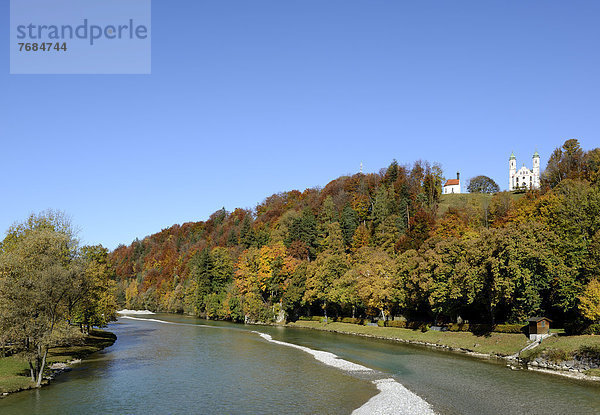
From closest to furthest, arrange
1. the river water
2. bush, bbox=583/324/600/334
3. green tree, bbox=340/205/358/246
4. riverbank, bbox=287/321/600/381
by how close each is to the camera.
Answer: the river water < riverbank, bbox=287/321/600/381 < bush, bbox=583/324/600/334 < green tree, bbox=340/205/358/246

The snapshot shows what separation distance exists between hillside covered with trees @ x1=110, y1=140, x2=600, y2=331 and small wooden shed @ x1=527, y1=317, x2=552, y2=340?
3.80 metres

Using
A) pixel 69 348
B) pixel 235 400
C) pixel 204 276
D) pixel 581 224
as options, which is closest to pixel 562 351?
pixel 581 224

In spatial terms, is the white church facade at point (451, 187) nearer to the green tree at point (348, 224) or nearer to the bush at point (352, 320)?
the green tree at point (348, 224)

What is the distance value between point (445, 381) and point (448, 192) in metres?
163

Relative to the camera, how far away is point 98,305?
63531mm

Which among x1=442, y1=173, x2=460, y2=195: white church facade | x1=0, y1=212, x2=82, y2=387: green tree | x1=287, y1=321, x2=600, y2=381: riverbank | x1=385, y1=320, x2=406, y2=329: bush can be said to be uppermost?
x1=442, y1=173, x2=460, y2=195: white church facade

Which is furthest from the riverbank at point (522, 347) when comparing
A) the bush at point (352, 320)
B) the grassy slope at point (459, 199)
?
the grassy slope at point (459, 199)

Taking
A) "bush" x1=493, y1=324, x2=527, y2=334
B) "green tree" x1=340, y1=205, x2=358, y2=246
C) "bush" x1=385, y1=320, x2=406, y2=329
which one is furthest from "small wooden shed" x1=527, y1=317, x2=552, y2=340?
"green tree" x1=340, y1=205, x2=358, y2=246

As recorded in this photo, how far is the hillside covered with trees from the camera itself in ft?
192

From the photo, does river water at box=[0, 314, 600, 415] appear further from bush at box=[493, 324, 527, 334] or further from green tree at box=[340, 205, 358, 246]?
green tree at box=[340, 205, 358, 246]

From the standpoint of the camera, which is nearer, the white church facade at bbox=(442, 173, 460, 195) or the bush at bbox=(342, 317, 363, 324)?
the bush at bbox=(342, 317, 363, 324)

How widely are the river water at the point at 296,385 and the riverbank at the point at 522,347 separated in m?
3.49

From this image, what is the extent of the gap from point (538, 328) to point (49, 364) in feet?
186

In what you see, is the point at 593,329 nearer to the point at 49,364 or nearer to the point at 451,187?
the point at 49,364
